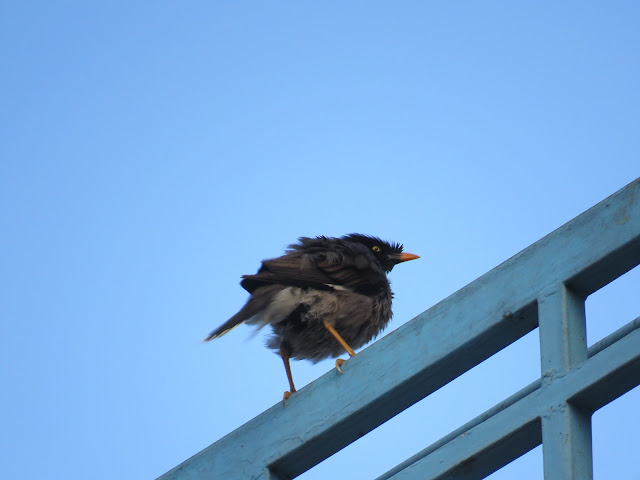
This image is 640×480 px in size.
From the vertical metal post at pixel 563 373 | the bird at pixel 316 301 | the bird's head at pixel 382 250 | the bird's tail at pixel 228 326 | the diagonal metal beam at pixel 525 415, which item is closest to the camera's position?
the vertical metal post at pixel 563 373

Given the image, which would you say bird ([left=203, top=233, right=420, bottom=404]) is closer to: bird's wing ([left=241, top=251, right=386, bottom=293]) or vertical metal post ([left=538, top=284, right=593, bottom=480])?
bird's wing ([left=241, top=251, right=386, bottom=293])

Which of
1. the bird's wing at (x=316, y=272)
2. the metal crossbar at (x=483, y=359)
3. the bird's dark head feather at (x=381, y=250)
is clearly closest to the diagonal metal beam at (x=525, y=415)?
the metal crossbar at (x=483, y=359)

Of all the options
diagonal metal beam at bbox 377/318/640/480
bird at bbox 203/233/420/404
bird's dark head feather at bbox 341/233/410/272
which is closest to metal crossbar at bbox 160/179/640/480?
diagonal metal beam at bbox 377/318/640/480

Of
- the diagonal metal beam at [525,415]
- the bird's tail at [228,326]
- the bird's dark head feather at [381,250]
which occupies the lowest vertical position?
the diagonal metal beam at [525,415]

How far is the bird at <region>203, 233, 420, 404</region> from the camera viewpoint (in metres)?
6.27

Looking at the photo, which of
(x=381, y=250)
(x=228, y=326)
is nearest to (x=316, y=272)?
(x=228, y=326)

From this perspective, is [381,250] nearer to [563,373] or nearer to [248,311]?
[248,311]

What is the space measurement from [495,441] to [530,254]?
27.0 inches

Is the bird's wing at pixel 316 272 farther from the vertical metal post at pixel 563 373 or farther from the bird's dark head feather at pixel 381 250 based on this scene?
the vertical metal post at pixel 563 373

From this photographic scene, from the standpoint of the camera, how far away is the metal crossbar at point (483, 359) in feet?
9.32

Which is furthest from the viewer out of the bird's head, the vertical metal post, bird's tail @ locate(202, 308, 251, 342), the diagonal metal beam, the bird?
the bird's head

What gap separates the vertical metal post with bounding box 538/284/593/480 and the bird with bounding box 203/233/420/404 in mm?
3198

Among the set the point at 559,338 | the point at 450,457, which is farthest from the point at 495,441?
the point at 559,338

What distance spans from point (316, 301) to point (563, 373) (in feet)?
11.9
